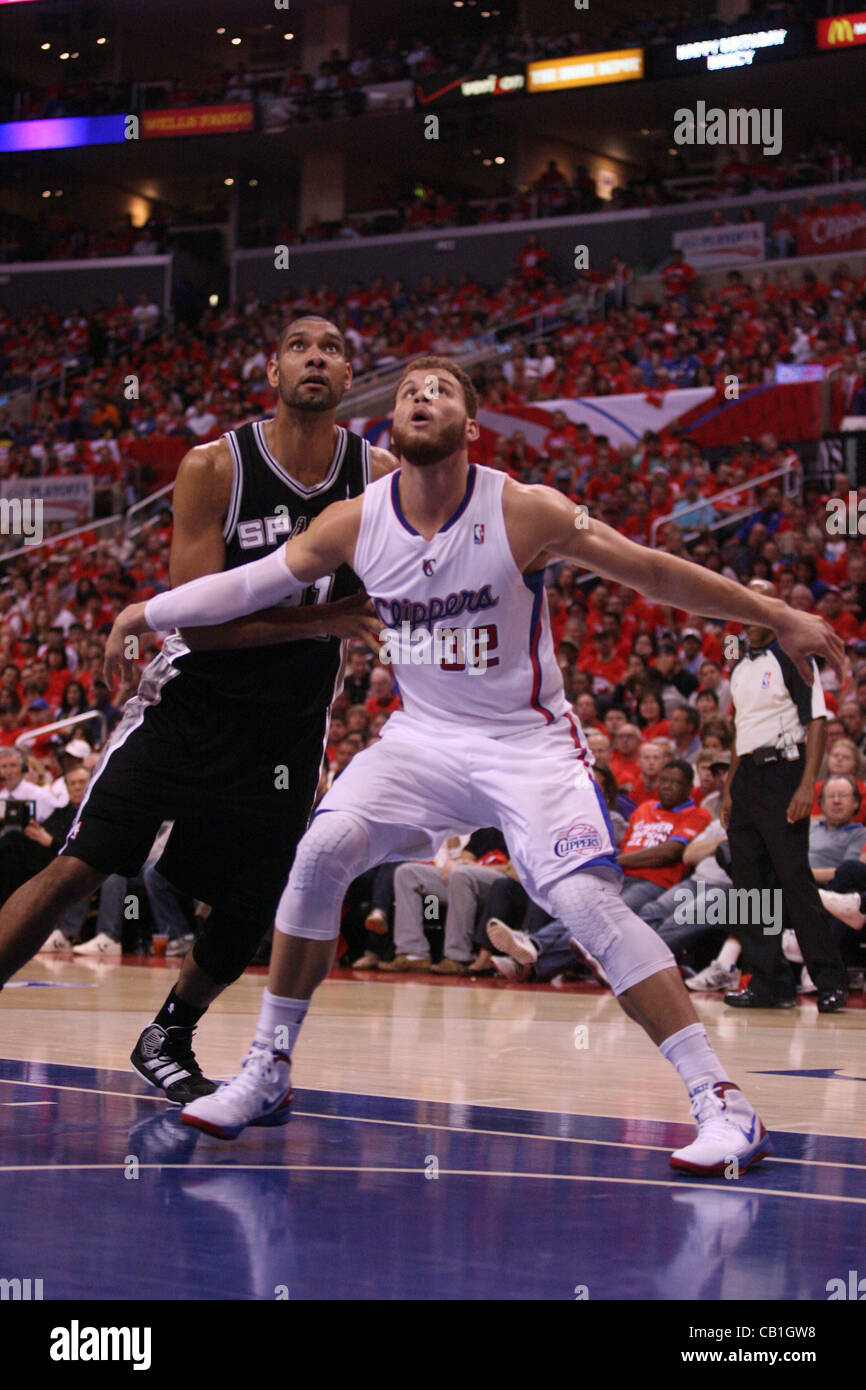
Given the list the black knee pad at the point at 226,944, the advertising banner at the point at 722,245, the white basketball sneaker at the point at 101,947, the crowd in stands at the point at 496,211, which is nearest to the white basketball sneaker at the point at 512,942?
the white basketball sneaker at the point at 101,947

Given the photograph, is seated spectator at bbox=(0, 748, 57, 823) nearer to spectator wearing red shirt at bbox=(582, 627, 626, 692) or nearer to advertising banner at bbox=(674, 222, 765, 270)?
spectator wearing red shirt at bbox=(582, 627, 626, 692)

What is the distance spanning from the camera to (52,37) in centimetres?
3331

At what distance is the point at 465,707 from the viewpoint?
4.06 metres

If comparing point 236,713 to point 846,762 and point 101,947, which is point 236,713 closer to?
point 846,762

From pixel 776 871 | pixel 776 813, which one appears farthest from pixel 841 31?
pixel 776 871

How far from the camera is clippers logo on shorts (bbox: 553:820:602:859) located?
8.58 metres

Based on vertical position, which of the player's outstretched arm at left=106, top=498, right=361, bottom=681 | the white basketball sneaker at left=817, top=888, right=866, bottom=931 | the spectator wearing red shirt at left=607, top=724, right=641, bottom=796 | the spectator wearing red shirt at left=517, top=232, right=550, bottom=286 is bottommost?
the white basketball sneaker at left=817, top=888, right=866, bottom=931

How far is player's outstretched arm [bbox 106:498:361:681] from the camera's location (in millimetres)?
4090

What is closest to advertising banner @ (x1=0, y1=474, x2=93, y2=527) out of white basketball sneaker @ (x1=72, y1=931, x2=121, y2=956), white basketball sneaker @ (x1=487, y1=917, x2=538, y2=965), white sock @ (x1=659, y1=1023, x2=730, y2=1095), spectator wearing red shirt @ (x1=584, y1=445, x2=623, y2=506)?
spectator wearing red shirt @ (x1=584, y1=445, x2=623, y2=506)

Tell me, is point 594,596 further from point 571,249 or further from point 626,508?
point 571,249

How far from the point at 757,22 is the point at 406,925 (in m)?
20.3

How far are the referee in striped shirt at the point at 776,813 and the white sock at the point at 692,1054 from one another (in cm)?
414
